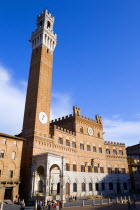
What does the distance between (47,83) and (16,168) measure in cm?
1698

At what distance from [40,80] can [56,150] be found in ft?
44.3

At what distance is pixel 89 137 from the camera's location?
4216cm

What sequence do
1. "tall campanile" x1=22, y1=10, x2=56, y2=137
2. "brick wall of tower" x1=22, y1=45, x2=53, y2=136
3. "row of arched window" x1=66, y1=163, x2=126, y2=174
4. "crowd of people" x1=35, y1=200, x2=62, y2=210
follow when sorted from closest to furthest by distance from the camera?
"crowd of people" x1=35, y1=200, x2=62, y2=210 < "brick wall of tower" x1=22, y1=45, x2=53, y2=136 < "tall campanile" x1=22, y1=10, x2=56, y2=137 < "row of arched window" x1=66, y1=163, x2=126, y2=174

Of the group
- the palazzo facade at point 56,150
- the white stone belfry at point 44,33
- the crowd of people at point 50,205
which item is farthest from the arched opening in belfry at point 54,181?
the white stone belfry at point 44,33

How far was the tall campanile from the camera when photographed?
105 feet

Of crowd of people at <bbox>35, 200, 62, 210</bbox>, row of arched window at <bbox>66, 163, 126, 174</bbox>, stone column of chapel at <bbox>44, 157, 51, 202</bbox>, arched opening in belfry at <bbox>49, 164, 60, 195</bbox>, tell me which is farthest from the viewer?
row of arched window at <bbox>66, 163, 126, 174</bbox>

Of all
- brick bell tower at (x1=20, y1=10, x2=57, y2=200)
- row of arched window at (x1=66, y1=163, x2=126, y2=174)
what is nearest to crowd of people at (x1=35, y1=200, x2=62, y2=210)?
brick bell tower at (x1=20, y1=10, x2=57, y2=200)

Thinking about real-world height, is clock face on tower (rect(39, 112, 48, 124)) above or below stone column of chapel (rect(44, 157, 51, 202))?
above

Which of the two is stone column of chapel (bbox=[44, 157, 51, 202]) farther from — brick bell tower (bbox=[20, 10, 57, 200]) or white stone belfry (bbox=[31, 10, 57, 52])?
white stone belfry (bbox=[31, 10, 57, 52])

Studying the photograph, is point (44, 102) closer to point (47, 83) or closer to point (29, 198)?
point (47, 83)

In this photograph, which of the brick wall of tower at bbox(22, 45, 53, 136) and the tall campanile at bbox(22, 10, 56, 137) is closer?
the brick wall of tower at bbox(22, 45, 53, 136)

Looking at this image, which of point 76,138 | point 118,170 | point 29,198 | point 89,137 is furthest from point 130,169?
point 29,198

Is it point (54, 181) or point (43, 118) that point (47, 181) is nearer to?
point (54, 181)

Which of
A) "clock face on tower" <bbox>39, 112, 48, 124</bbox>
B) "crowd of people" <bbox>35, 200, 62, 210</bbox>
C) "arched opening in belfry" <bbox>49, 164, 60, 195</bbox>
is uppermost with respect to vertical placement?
"clock face on tower" <bbox>39, 112, 48, 124</bbox>
